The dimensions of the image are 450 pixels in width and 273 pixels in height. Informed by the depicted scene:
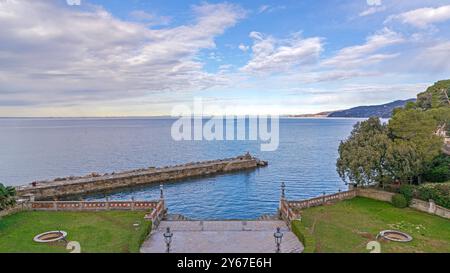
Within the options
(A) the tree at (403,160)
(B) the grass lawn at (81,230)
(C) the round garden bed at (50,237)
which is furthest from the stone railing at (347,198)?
(C) the round garden bed at (50,237)

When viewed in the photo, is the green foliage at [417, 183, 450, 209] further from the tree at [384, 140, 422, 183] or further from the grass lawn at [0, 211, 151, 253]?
the grass lawn at [0, 211, 151, 253]

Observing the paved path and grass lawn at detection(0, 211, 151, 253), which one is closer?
grass lawn at detection(0, 211, 151, 253)

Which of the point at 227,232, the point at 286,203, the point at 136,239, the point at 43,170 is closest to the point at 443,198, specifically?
the point at 286,203

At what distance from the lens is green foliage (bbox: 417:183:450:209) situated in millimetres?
28481

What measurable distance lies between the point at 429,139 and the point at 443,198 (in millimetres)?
7863

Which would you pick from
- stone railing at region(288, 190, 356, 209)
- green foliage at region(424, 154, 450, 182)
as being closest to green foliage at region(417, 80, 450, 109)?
green foliage at region(424, 154, 450, 182)

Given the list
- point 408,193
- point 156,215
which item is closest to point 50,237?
point 156,215

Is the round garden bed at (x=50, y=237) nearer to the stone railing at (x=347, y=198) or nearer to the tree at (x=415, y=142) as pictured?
the stone railing at (x=347, y=198)

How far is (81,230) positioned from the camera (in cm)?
2414

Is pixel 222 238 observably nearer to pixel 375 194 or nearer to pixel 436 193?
pixel 375 194

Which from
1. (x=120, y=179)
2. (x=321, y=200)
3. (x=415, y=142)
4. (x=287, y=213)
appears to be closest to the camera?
(x=287, y=213)

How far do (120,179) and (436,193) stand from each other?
45.6m

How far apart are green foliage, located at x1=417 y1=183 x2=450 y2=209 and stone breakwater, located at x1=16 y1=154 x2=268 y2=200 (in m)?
42.4
